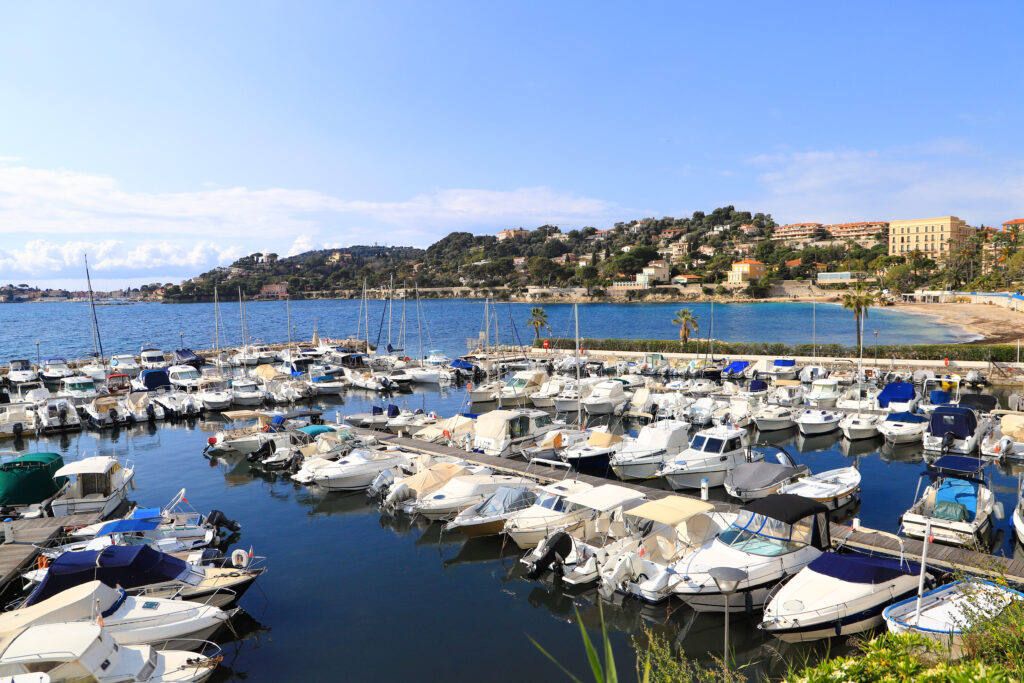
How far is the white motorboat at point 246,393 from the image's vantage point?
137 ft

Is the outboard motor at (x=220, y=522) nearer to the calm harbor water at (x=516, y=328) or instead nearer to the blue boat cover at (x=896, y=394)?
the blue boat cover at (x=896, y=394)

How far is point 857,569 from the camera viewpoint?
40.9ft

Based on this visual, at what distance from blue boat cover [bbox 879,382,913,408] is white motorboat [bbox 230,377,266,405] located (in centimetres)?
3692

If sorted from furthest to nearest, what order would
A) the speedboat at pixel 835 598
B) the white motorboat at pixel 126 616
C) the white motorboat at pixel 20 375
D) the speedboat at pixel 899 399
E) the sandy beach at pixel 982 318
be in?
the sandy beach at pixel 982 318 < the white motorboat at pixel 20 375 < the speedboat at pixel 899 399 < the speedboat at pixel 835 598 < the white motorboat at pixel 126 616

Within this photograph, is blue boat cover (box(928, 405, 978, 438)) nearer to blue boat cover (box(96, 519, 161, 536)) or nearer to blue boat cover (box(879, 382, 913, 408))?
blue boat cover (box(879, 382, 913, 408))

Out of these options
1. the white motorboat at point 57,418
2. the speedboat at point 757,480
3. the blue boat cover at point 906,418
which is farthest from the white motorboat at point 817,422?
the white motorboat at point 57,418

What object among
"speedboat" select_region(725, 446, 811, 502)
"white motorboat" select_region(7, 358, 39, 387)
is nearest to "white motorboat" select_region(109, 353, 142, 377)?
"white motorboat" select_region(7, 358, 39, 387)

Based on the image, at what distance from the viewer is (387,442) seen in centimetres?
2800

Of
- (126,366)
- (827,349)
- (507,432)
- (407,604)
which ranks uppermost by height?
(827,349)

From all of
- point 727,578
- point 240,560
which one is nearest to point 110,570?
point 240,560

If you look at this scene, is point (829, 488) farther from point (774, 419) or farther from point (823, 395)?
point (823, 395)

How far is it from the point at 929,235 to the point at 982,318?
93.8m

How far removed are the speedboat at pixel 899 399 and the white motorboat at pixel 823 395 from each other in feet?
10.4

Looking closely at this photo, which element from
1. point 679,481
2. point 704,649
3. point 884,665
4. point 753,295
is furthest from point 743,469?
point 753,295
